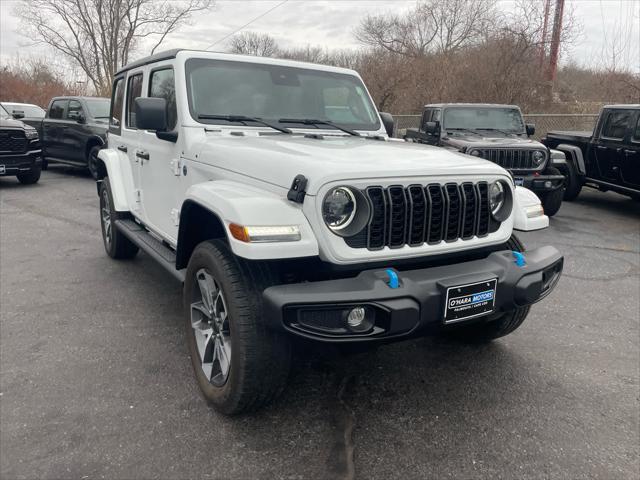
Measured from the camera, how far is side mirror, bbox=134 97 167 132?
3.28m

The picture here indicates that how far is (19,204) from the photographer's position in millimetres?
9125

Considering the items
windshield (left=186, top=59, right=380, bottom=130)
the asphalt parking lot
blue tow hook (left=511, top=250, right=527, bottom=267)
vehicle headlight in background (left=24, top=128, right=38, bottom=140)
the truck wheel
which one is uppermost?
windshield (left=186, top=59, right=380, bottom=130)

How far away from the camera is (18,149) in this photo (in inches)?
412

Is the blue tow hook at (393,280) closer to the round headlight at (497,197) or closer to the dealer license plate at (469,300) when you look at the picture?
the dealer license plate at (469,300)

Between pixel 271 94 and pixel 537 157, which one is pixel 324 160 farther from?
pixel 537 157

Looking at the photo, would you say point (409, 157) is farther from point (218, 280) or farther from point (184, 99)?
point (184, 99)

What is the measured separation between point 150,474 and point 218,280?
0.92 m

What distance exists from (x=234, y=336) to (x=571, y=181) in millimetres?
9062

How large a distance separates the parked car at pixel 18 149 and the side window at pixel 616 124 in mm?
10809

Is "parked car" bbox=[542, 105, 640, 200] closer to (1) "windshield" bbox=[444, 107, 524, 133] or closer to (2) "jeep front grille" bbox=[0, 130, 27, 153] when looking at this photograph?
(1) "windshield" bbox=[444, 107, 524, 133]

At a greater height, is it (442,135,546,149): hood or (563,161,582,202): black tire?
(442,135,546,149): hood

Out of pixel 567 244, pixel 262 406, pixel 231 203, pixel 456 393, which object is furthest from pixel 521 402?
pixel 567 244

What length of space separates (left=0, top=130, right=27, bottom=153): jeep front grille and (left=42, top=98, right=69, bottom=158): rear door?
5.16ft

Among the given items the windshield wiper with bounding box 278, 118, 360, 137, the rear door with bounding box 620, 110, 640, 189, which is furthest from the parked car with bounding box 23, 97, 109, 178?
the rear door with bounding box 620, 110, 640, 189
